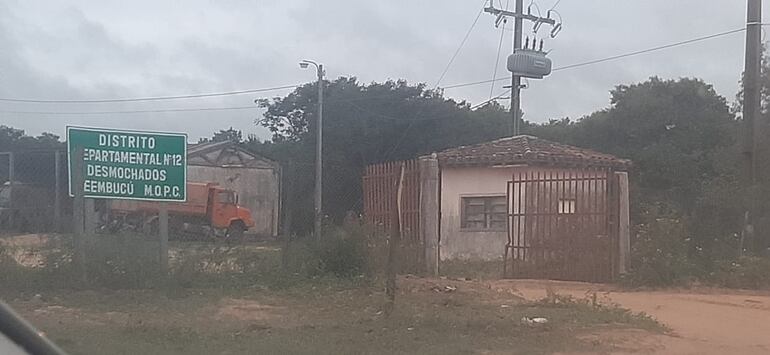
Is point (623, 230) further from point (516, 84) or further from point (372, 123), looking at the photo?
point (372, 123)

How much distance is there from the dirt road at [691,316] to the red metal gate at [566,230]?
0.49 metres

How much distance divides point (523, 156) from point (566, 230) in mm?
5129

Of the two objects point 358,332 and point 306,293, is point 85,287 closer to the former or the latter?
point 306,293

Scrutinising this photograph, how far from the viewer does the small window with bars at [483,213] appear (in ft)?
72.2

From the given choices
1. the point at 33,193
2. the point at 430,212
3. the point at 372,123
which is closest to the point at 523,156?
the point at 430,212

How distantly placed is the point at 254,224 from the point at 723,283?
19306mm

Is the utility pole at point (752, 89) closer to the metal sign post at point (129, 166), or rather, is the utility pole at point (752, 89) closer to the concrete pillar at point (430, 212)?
the concrete pillar at point (430, 212)

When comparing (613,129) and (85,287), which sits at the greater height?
(613,129)

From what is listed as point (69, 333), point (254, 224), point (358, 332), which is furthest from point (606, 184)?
point (254, 224)

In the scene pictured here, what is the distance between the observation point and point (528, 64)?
32.8 m

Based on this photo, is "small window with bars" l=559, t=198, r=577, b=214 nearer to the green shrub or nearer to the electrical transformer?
the green shrub

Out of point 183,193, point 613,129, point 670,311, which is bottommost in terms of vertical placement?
point 670,311

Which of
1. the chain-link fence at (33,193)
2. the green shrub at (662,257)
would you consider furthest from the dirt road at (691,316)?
the chain-link fence at (33,193)

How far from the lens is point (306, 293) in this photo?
12562 millimetres
